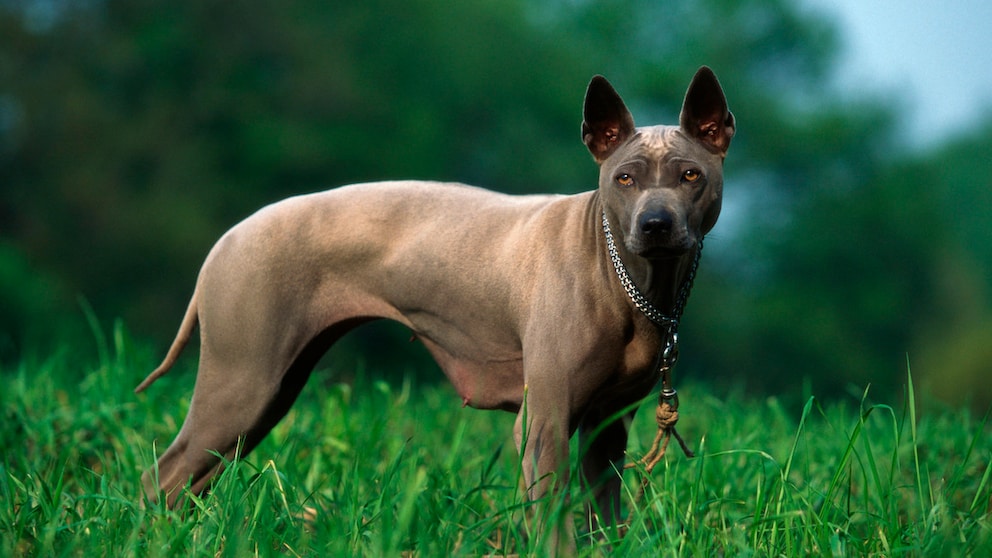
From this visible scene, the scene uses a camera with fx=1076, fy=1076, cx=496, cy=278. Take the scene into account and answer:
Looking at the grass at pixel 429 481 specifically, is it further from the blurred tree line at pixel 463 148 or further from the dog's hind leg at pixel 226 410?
the blurred tree line at pixel 463 148

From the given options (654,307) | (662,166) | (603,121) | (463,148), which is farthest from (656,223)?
(463,148)

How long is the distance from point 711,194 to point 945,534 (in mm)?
1156

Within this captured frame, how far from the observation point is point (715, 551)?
312 centimetres

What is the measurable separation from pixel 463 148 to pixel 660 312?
19497mm

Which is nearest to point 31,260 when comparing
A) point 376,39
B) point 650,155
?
point 376,39

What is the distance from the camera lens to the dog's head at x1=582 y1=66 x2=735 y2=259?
10.2ft

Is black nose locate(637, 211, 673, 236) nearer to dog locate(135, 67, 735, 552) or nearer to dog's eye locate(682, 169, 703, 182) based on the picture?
dog locate(135, 67, 735, 552)

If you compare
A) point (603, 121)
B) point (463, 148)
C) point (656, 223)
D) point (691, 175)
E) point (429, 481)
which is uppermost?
point (603, 121)

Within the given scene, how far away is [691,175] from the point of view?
3.23m

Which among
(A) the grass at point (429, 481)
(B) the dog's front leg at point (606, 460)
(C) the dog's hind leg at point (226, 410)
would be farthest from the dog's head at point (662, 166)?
(C) the dog's hind leg at point (226, 410)

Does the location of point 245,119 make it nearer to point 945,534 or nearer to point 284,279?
point 284,279

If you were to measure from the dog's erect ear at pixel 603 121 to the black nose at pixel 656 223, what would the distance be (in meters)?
0.43

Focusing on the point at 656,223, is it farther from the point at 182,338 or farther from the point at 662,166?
the point at 182,338

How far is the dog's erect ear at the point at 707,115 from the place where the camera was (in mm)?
3328
